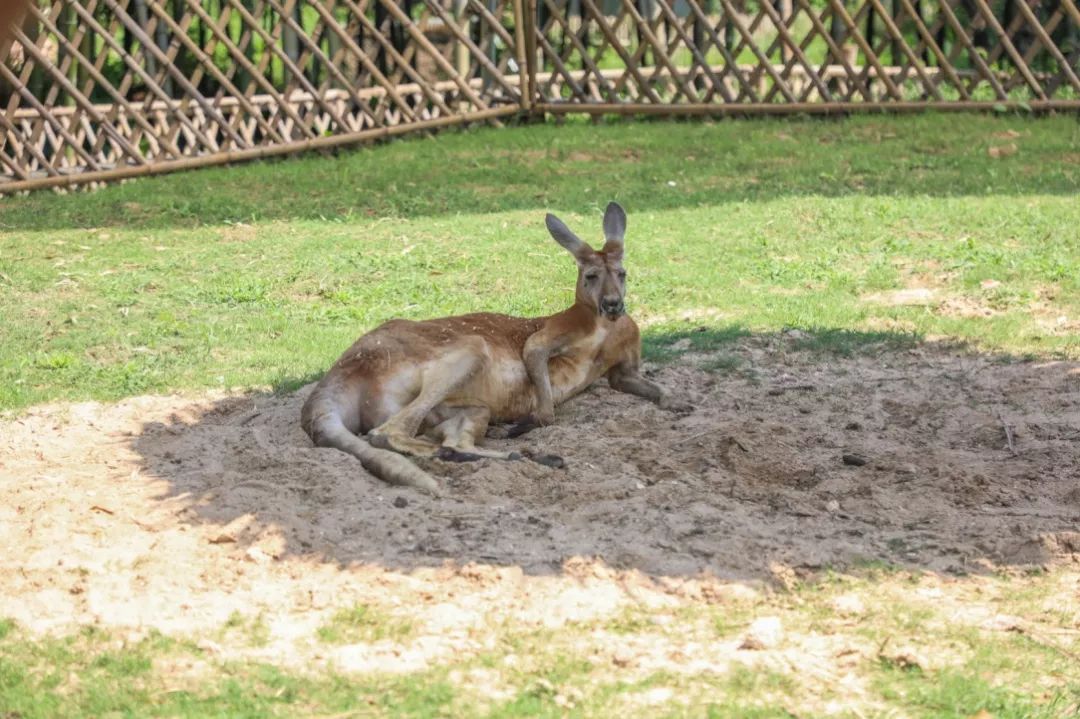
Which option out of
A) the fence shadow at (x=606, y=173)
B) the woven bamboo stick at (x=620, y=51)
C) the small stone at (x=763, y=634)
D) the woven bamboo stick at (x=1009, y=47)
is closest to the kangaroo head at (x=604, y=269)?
the small stone at (x=763, y=634)

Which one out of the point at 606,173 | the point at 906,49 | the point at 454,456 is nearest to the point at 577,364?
the point at 454,456

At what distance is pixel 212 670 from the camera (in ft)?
12.9

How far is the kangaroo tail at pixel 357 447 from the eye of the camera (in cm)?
532

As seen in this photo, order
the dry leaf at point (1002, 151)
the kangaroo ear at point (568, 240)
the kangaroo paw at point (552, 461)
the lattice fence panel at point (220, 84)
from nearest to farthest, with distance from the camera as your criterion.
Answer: the kangaroo paw at point (552, 461) → the kangaroo ear at point (568, 240) → the lattice fence panel at point (220, 84) → the dry leaf at point (1002, 151)

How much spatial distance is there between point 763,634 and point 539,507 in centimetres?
123

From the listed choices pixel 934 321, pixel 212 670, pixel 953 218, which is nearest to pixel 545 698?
pixel 212 670

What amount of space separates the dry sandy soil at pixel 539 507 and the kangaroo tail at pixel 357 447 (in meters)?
0.07

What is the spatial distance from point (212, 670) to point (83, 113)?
9210mm

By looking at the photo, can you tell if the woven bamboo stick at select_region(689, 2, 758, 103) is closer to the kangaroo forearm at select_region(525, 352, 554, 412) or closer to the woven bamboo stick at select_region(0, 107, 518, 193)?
the woven bamboo stick at select_region(0, 107, 518, 193)

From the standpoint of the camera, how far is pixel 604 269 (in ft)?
21.5

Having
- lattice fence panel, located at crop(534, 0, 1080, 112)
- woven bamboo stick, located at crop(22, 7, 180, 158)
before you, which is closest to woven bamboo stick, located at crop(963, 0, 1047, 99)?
lattice fence panel, located at crop(534, 0, 1080, 112)

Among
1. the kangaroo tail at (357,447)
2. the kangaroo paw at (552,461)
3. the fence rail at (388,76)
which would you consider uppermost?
the fence rail at (388,76)

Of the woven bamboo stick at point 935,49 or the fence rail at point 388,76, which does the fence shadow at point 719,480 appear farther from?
the woven bamboo stick at point 935,49

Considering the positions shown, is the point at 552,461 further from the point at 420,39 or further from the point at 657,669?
the point at 420,39
